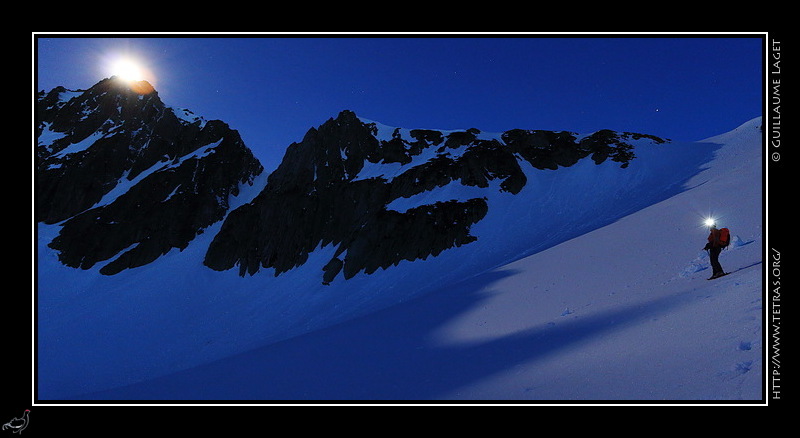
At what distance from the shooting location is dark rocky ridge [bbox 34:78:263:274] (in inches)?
2126

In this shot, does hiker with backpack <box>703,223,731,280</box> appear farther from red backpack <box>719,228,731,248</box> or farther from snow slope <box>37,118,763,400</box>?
snow slope <box>37,118,763,400</box>

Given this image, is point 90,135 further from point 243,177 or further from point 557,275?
point 557,275

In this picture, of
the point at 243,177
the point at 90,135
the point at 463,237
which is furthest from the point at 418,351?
the point at 90,135

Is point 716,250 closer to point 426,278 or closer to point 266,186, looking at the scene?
point 426,278

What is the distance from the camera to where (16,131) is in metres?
5.87

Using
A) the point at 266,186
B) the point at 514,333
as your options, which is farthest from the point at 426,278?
the point at 266,186

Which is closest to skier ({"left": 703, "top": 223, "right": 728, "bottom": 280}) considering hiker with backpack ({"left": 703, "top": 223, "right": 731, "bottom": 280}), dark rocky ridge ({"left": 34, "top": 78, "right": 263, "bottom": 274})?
hiker with backpack ({"left": 703, "top": 223, "right": 731, "bottom": 280})

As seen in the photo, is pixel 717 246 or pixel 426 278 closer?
pixel 717 246

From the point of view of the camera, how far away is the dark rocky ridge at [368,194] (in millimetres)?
38406

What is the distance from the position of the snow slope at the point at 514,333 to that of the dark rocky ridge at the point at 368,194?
386cm
